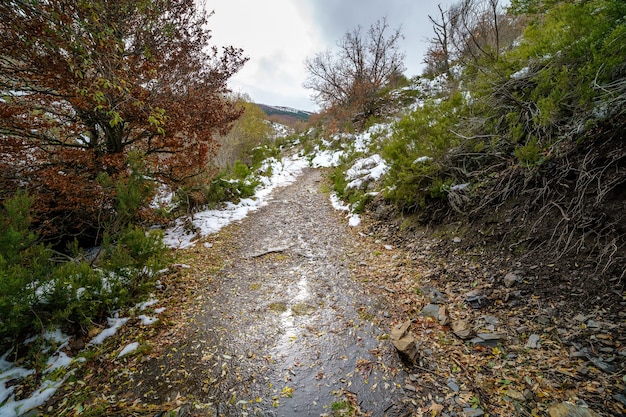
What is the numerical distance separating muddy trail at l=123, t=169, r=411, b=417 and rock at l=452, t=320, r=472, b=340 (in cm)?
78

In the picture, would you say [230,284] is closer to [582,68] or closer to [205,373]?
[205,373]

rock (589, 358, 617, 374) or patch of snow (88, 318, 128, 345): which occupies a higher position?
rock (589, 358, 617, 374)

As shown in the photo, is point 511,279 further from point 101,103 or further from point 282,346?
point 101,103

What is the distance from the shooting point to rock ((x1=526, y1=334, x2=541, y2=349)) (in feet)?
8.21

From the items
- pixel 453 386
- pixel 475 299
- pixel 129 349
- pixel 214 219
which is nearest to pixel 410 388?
pixel 453 386

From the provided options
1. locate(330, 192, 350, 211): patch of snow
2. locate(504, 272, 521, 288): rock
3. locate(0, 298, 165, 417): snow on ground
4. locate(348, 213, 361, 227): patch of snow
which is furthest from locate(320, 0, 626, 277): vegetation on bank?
locate(0, 298, 165, 417): snow on ground

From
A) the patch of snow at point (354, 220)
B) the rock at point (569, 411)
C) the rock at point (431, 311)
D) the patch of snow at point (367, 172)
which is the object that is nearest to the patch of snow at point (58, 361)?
the rock at point (431, 311)

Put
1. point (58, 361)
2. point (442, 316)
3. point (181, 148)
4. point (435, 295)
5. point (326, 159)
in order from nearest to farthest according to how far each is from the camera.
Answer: point (58, 361) → point (442, 316) → point (435, 295) → point (181, 148) → point (326, 159)

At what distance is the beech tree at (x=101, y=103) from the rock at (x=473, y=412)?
4739mm

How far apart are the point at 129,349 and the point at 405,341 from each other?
310 centimetres

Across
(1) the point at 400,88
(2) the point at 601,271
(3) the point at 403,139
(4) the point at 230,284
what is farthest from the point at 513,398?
(1) the point at 400,88

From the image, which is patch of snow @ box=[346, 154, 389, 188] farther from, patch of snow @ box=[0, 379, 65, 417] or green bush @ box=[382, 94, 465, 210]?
patch of snow @ box=[0, 379, 65, 417]

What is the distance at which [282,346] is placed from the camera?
306cm

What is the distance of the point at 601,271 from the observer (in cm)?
265
